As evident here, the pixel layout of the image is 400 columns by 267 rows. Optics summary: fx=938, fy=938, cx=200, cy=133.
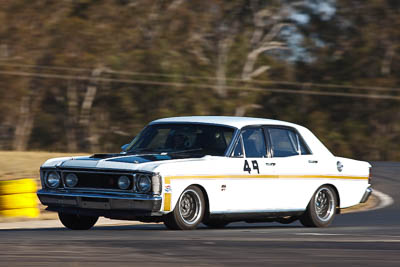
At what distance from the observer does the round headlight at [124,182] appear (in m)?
10.9

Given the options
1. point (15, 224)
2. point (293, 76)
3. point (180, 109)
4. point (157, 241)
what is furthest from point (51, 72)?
point (157, 241)

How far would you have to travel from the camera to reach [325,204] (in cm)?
1341

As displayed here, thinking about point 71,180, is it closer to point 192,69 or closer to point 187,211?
point 187,211

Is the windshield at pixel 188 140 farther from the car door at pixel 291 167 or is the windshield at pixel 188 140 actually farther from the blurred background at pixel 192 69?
the blurred background at pixel 192 69

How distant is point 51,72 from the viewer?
47750 millimetres

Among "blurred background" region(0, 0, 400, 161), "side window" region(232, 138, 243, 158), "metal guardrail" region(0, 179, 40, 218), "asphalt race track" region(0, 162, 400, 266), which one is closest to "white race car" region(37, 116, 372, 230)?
"side window" region(232, 138, 243, 158)

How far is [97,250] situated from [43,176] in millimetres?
3500

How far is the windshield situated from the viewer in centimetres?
1200

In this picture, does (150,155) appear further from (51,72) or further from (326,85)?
(326,85)

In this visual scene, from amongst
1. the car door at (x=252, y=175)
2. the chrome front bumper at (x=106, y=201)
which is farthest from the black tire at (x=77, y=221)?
the car door at (x=252, y=175)

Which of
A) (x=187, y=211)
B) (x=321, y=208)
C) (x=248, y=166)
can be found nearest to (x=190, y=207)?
(x=187, y=211)

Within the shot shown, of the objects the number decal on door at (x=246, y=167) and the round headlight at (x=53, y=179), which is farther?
the number decal on door at (x=246, y=167)

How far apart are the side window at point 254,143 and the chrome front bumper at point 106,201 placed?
1946mm

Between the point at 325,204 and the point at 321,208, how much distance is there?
110mm
